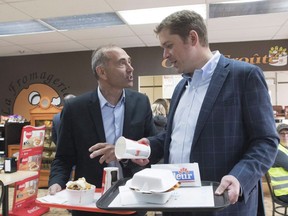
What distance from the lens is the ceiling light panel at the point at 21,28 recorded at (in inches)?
184

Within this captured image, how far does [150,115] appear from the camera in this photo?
1833 millimetres

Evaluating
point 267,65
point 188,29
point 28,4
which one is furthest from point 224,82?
point 267,65

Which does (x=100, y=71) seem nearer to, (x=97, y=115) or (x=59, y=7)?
(x=97, y=115)

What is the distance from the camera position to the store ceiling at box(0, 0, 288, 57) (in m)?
3.85

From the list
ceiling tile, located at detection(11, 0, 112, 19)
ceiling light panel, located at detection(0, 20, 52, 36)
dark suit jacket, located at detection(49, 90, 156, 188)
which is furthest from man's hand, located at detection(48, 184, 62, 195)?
ceiling light panel, located at detection(0, 20, 52, 36)

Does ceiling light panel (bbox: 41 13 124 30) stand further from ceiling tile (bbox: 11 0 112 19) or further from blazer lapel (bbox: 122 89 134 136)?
blazer lapel (bbox: 122 89 134 136)

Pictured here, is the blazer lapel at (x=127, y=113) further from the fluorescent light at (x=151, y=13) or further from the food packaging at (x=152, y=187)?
the fluorescent light at (x=151, y=13)

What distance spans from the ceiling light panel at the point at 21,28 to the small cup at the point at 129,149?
3.96 metres

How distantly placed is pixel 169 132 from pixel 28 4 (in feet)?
10.5

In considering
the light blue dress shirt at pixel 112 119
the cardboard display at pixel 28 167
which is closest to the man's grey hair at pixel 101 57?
the light blue dress shirt at pixel 112 119

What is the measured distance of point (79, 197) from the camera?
1.32 metres

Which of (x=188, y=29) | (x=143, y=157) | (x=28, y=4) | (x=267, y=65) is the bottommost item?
(x=143, y=157)

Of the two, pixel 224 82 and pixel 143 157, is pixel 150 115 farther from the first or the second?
pixel 224 82

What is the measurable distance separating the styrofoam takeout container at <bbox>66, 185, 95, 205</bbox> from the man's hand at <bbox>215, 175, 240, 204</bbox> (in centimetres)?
64
